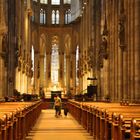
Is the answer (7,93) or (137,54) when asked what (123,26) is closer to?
(137,54)

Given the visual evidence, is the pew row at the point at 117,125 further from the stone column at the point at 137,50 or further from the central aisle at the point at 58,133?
the stone column at the point at 137,50

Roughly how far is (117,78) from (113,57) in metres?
2.49

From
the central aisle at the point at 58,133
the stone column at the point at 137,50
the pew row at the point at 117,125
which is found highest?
the stone column at the point at 137,50

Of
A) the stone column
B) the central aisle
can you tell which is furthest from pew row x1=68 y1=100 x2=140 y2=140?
the stone column

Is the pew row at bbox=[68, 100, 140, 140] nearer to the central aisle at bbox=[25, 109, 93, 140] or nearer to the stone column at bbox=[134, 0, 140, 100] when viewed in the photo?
the central aisle at bbox=[25, 109, 93, 140]

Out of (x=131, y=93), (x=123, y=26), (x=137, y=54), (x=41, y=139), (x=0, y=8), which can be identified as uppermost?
(x=0, y=8)

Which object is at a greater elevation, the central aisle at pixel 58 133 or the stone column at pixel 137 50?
the stone column at pixel 137 50

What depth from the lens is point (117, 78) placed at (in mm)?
38531

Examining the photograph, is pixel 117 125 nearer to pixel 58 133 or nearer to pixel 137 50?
pixel 58 133

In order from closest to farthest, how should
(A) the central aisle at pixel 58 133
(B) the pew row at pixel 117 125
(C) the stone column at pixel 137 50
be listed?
1. (B) the pew row at pixel 117 125
2. (A) the central aisle at pixel 58 133
3. (C) the stone column at pixel 137 50

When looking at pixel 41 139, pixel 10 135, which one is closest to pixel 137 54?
pixel 41 139

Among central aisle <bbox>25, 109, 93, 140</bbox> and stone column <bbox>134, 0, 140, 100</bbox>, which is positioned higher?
stone column <bbox>134, 0, 140, 100</bbox>

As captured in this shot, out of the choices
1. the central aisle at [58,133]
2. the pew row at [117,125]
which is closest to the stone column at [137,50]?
the central aisle at [58,133]

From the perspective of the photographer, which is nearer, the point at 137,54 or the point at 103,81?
the point at 137,54
